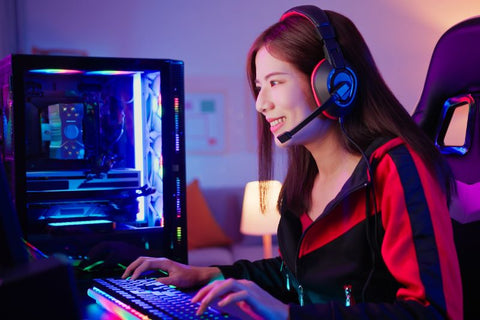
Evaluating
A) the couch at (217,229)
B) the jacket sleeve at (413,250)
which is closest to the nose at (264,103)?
the jacket sleeve at (413,250)

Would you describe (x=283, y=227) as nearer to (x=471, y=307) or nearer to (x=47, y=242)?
(x=471, y=307)

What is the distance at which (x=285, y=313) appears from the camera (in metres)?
0.80

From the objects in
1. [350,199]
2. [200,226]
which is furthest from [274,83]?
[200,226]

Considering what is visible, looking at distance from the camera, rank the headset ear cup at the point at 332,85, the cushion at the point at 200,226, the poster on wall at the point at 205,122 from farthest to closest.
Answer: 1. the poster on wall at the point at 205,122
2. the cushion at the point at 200,226
3. the headset ear cup at the point at 332,85

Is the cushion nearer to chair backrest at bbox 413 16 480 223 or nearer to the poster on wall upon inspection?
the poster on wall

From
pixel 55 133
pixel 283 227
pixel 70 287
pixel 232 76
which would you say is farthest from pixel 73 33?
pixel 70 287

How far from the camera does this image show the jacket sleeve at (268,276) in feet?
4.04

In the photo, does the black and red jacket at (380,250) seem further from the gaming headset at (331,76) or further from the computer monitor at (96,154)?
the computer monitor at (96,154)

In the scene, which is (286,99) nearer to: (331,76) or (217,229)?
(331,76)

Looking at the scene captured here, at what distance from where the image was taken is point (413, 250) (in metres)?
0.90

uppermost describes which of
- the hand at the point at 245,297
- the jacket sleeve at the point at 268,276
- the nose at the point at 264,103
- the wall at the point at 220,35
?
the wall at the point at 220,35

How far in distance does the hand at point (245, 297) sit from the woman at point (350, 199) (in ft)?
0.11

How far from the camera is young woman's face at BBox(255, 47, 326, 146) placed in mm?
1110

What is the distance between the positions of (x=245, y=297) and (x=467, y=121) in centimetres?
62
